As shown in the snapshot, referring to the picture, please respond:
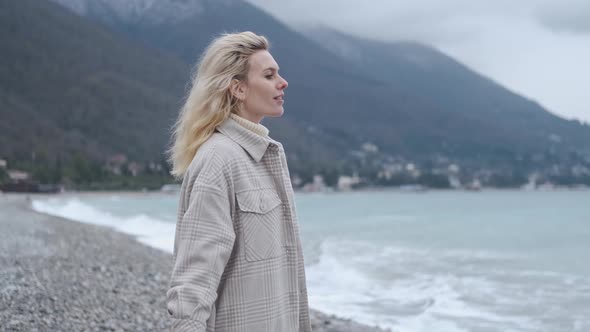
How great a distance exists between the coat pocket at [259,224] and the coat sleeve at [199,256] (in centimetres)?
6

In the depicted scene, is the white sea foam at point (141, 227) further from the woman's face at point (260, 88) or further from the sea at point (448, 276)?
the woman's face at point (260, 88)

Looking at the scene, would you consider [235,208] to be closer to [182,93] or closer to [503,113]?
[182,93]

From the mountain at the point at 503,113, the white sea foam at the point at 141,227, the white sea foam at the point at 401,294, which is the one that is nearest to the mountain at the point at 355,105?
the mountain at the point at 503,113

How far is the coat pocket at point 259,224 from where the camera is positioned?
1994 mm

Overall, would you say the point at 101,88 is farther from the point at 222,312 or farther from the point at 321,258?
the point at 222,312

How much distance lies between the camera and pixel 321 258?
19.1 metres

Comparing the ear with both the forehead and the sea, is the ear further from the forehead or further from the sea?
the sea

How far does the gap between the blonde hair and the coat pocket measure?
244 mm

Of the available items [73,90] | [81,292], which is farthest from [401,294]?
[73,90]

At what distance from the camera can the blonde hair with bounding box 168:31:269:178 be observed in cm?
212

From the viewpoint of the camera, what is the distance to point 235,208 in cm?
200

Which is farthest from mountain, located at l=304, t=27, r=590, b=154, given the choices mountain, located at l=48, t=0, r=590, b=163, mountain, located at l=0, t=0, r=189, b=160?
mountain, located at l=0, t=0, r=189, b=160

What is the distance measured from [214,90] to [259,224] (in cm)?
43

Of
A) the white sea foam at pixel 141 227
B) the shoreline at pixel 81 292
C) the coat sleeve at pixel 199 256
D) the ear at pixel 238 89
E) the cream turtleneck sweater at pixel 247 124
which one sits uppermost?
the ear at pixel 238 89
